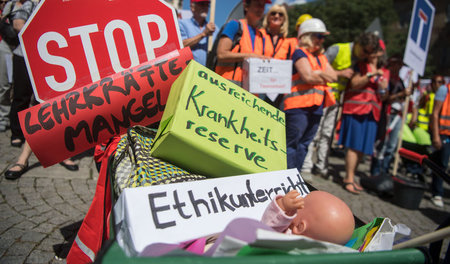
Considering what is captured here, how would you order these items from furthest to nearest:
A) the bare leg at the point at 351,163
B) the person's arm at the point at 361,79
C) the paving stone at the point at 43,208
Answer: the bare leg at the point at 351,163, the person's arm at the point at 361,79, the paving stone at the point at 43,208

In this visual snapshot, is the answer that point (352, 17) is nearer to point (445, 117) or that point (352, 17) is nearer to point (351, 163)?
point (445, 117)

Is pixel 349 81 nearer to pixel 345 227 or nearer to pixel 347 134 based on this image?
pixel 347 134

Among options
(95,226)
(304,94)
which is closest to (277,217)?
(95,226)

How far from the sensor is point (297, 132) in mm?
3193

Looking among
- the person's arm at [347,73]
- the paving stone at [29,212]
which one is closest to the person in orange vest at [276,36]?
the person's arm at [347,73]

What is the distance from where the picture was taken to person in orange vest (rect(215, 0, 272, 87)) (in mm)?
2785

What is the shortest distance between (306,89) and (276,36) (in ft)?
2.09

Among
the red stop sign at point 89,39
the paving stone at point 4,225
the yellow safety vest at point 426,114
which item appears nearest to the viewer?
the red stop sign at point 89,39

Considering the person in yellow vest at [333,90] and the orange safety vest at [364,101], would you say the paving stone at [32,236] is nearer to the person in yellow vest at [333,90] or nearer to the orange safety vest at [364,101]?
the person in yellow vest at [333,90]

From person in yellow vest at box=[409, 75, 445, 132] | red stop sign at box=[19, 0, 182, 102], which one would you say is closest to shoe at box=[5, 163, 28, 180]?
red stop sign at box=[19, 0, 182, 102]

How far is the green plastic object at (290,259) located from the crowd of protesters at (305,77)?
216cm

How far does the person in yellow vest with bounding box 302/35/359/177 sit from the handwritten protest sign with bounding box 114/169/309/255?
3.28 metres

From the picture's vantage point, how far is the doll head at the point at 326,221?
3.45ft

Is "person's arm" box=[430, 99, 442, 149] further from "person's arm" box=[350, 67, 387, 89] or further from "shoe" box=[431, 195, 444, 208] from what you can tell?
"person's arm" box=[350, 67, 387, 89]
